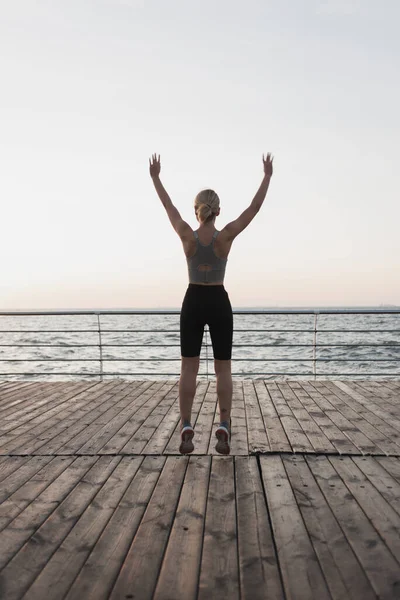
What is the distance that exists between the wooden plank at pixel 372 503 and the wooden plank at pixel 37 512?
4.55 ft

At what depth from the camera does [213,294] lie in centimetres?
307

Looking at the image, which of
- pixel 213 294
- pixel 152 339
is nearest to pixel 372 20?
pixel 213 294

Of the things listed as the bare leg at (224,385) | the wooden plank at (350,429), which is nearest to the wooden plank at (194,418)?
the bare leg at (224,385)

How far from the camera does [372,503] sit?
228cm

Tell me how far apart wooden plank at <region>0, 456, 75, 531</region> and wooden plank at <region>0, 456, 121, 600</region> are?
17 cm

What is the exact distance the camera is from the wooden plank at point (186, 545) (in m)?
1.56

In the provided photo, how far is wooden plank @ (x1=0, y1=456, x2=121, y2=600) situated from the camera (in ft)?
5.30

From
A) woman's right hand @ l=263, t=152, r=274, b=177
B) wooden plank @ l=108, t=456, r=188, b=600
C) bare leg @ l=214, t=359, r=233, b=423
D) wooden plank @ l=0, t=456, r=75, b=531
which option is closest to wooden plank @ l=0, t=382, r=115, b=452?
wooden plank @ l=0, t=456, r=75, b=531

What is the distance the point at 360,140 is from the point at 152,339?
57.2 ft

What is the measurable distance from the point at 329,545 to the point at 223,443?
3.98ft

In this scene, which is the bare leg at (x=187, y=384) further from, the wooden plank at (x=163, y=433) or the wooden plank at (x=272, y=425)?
the wooden plank at (x=272, y=425)

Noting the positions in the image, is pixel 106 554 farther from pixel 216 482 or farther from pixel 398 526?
pixel 398 526

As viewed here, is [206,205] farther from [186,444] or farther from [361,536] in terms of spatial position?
[361,536]

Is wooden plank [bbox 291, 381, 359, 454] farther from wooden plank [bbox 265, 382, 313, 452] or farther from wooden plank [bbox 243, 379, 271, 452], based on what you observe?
wooden plank [bbox 243, 379, 271, 452]
